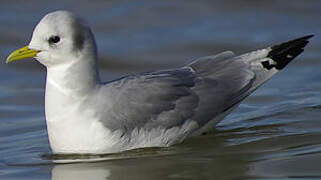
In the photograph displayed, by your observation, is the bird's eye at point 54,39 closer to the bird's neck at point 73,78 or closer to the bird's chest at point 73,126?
the bird's neck at point 73,78

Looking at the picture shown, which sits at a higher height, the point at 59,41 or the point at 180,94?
the point at 59,41

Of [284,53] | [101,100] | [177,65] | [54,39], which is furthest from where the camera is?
[177,65]

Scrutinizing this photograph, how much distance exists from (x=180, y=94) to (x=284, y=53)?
109 centimetres

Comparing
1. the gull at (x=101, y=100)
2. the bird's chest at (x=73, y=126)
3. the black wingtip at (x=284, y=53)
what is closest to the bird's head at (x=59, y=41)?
the gull at (x=101, y=100)

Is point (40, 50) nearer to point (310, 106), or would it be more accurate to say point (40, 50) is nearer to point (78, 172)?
point (78, 172)

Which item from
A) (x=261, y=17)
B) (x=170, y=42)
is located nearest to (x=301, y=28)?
(x=261, y=17)

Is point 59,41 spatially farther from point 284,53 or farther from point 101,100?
point 284,53

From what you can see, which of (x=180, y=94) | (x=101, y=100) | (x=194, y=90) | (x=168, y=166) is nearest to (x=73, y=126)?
(x=101, y=100)

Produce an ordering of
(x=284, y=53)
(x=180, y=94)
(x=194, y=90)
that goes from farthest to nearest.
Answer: (x=284, y=53)
(x=194, y=90)
(x=180, y=94)

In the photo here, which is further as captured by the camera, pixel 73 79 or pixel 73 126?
pixel 73 79

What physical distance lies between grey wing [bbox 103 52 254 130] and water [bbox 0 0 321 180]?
9.2 inches

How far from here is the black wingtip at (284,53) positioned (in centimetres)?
766

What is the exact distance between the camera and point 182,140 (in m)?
7.19

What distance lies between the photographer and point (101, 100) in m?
6.81
